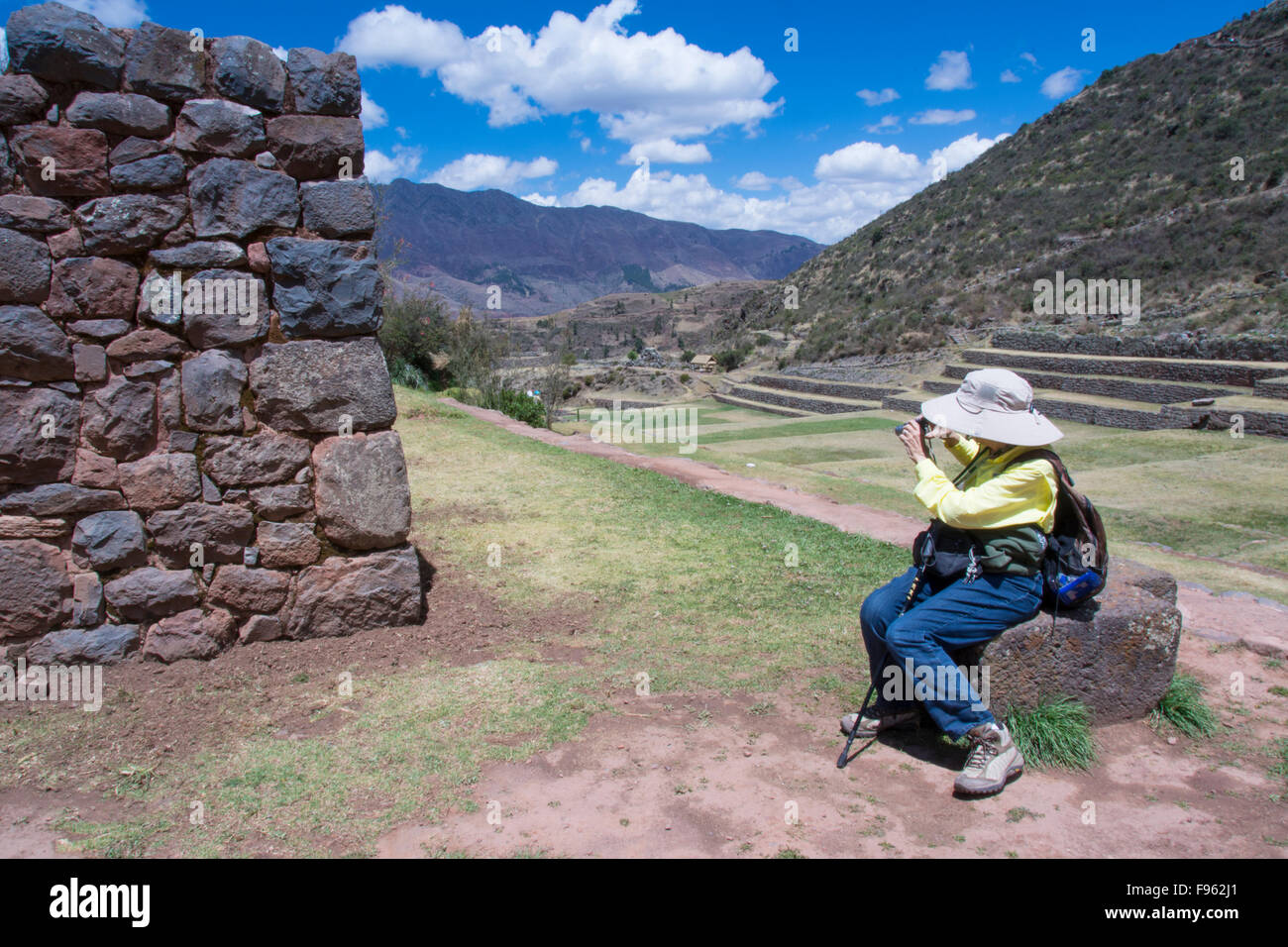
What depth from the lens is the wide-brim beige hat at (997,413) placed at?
3488 millimetres

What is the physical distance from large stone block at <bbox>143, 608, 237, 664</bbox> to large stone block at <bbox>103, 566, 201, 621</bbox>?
61 millimetres

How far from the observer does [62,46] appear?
3.94 m

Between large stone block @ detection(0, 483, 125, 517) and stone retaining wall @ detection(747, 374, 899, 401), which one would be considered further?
stone retaining wall @ detection(747, 374, 899, 401)

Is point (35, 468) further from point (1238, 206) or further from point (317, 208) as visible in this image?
point (1238, 206)

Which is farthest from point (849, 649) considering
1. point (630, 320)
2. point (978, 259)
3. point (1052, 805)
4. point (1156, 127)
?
point (630, 320)

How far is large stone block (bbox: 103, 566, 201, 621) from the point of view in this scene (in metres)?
4.34

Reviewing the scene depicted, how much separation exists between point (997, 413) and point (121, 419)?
13.6 ft

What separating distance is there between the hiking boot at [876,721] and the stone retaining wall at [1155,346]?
2672cm

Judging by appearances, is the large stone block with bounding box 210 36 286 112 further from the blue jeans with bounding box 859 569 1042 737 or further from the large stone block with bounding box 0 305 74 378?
the blue jeans with bounding box 859 569 1042 737

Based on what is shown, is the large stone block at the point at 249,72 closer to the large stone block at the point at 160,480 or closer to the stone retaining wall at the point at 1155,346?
the large stone block at the point at 160,480

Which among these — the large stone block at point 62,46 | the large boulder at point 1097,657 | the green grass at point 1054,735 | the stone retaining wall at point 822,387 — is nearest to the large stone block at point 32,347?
the large stone block at point 62,46

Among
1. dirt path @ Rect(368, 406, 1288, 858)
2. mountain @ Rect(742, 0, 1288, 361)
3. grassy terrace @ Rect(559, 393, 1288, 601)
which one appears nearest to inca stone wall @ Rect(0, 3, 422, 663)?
dirt path @ Rect(368, 406, 1288, 858)

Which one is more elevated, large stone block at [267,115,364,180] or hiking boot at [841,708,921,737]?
large stone block at [267,115,364,180]

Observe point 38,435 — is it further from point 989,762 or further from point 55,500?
point 989,762
